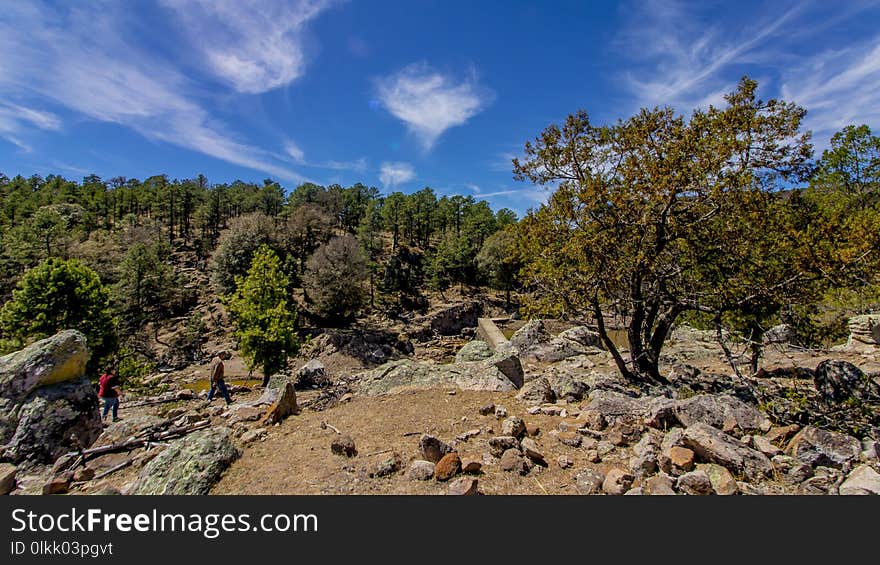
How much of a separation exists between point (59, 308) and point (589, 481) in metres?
22.3

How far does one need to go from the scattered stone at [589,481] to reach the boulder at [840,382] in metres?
5.85

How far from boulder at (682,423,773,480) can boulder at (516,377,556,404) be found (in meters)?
3.87

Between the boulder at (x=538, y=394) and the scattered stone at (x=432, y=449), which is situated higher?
the scattered stone at (x=432, y=449)

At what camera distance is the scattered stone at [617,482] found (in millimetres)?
4801

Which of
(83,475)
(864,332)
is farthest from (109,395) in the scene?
(864,332)

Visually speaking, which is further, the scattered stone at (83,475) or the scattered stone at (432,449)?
the scattered stone at (83,475)

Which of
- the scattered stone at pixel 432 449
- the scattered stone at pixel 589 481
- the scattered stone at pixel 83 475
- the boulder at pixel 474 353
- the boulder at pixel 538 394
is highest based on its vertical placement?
the boulder at pixel 474 353

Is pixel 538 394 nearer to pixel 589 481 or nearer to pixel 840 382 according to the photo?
pixel 589 481

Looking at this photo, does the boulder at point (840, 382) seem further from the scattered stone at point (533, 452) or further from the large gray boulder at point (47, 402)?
the large gray boulder at point (47, 402)

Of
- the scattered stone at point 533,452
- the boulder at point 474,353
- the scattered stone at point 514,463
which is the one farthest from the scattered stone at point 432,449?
the boulder at point 474,353

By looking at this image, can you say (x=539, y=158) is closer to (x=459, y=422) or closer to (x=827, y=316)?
(x=459, y=422)

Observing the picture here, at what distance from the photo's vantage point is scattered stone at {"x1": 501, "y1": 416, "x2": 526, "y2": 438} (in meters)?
6.74

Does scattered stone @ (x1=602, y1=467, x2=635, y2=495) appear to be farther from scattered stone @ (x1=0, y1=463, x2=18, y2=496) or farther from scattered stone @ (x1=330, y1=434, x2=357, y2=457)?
scattered stone @ (x1=0, y1=463, x2=18, y2=496)

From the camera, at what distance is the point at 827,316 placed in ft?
44.2
